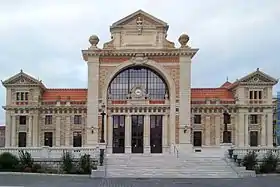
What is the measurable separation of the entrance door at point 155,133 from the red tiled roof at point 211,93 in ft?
24.1

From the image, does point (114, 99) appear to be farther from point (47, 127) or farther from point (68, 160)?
point (68, 160)

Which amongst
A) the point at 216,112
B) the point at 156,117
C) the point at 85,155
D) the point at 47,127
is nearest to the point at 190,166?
the point at 85,155

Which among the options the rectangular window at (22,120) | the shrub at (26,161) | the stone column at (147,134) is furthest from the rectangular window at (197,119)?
the shrub at (26,161)

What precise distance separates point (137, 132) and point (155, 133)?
77.1 inches

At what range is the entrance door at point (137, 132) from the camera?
57406mm

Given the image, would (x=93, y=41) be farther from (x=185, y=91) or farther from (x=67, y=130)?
(x=185, y=91)

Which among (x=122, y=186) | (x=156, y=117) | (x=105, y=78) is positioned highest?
(x=105, y=78)

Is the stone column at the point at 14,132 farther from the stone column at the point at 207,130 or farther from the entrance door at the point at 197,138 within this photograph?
the stone column at the point at 207,130

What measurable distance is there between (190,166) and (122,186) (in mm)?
13622

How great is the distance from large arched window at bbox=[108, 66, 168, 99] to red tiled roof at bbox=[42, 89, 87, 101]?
20.8 ft

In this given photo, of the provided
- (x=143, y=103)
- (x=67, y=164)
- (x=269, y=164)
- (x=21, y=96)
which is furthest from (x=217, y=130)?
(x=67, y=164)

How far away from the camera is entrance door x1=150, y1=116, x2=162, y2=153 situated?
189 feet

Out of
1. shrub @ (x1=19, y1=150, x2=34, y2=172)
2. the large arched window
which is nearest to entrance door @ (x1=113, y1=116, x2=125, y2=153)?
the large arched window

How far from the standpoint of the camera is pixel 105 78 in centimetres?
5762
